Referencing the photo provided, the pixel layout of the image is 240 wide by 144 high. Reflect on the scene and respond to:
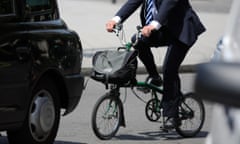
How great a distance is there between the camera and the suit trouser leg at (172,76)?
25.5 feet

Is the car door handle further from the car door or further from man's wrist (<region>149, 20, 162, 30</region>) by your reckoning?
man's wrist (<region>149, 20, 162, 30</region>)

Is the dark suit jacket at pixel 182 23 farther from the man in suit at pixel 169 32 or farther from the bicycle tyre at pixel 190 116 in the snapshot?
the bicycle tyre at pixel 190 116

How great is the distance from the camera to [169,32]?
25.2 feet

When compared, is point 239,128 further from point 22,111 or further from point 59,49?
point 59,49

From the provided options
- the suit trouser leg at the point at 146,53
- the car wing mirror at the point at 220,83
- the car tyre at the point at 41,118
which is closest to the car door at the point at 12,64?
the car tyre at the point at 41,118

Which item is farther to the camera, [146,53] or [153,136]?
[153,136]

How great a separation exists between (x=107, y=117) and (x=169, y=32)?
1.05 meters

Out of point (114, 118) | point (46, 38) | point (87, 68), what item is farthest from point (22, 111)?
point (87, 68)

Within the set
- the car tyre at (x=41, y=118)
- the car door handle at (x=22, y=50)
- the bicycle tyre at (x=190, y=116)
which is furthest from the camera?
the bicycle tyre at (x=190, y=116)

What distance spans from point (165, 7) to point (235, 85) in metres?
5.29

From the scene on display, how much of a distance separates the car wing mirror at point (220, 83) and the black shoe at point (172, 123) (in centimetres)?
570

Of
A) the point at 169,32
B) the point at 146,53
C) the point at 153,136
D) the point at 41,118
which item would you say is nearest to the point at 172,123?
the point at 153,136

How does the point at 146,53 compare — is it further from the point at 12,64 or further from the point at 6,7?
the point at 12,64

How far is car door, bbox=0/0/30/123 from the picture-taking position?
607 centimetres
